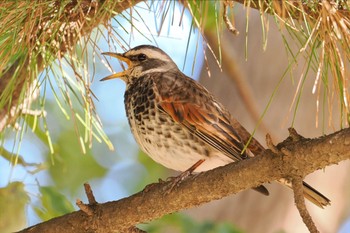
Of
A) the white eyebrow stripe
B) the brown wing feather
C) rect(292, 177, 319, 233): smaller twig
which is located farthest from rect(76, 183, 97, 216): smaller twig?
the white eyebrow stripe

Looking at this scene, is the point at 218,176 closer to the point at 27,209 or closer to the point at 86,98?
the point at 86,98

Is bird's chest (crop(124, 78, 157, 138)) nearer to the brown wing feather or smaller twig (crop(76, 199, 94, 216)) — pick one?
the brown wing feather

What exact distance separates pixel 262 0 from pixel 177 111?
55.0 inches

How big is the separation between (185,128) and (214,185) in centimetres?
94

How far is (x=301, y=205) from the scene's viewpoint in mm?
3381

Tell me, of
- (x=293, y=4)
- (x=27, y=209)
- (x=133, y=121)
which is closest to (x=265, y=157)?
(x=293, y=4)

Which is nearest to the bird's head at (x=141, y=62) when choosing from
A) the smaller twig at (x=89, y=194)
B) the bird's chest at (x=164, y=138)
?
the bird's chest at (x=164, y=138)

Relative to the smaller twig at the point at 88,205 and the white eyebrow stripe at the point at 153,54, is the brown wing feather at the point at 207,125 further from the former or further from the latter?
the smaller twig at the point at 88,205

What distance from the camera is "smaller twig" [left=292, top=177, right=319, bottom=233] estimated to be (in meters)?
3.35

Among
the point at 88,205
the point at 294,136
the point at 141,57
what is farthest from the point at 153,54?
the point at 294,136

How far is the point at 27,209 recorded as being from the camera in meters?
5.02

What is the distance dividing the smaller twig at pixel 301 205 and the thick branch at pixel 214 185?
4 centimetres

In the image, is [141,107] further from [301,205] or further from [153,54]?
[301,205]

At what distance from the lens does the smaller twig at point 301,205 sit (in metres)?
3.35
